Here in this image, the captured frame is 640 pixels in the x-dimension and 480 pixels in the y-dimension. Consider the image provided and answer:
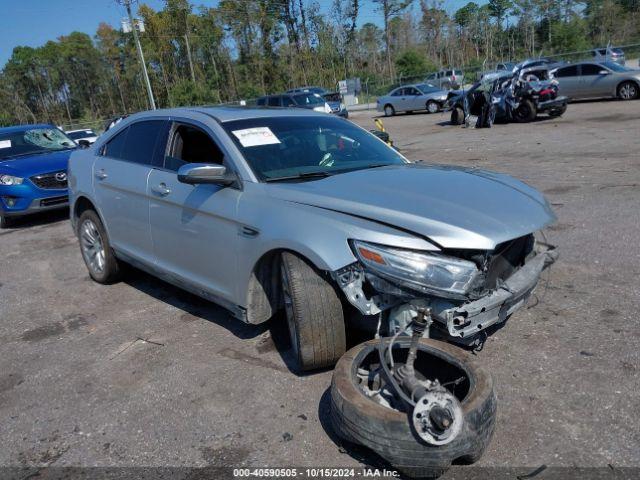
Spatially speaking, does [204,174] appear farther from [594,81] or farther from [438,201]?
[594,81]

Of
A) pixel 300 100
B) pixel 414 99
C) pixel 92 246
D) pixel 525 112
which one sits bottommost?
pixel 525 112

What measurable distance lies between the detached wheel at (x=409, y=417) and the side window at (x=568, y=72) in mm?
22677

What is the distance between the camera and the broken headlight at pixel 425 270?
115 inches

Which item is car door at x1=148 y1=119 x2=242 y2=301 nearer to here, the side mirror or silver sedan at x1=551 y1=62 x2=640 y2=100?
the side mirror

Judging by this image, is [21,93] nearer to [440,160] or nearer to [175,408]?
[440,160]

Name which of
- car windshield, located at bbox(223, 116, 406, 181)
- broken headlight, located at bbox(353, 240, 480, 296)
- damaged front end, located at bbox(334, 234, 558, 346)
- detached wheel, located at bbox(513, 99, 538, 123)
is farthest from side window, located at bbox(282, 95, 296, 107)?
broken headlight, located at bbox(353, 240, 480, 296)

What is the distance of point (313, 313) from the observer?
3264 mm

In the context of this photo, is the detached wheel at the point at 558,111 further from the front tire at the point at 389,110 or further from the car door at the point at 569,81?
the front tire at the point at 389,110

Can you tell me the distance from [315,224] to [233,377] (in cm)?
120

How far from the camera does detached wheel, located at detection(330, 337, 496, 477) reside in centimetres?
246

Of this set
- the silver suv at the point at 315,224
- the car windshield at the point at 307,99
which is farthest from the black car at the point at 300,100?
the silver suv at the point at 315,224

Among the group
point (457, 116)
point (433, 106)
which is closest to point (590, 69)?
point (457, 116)

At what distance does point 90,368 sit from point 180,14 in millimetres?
52766

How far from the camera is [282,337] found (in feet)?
13.8
